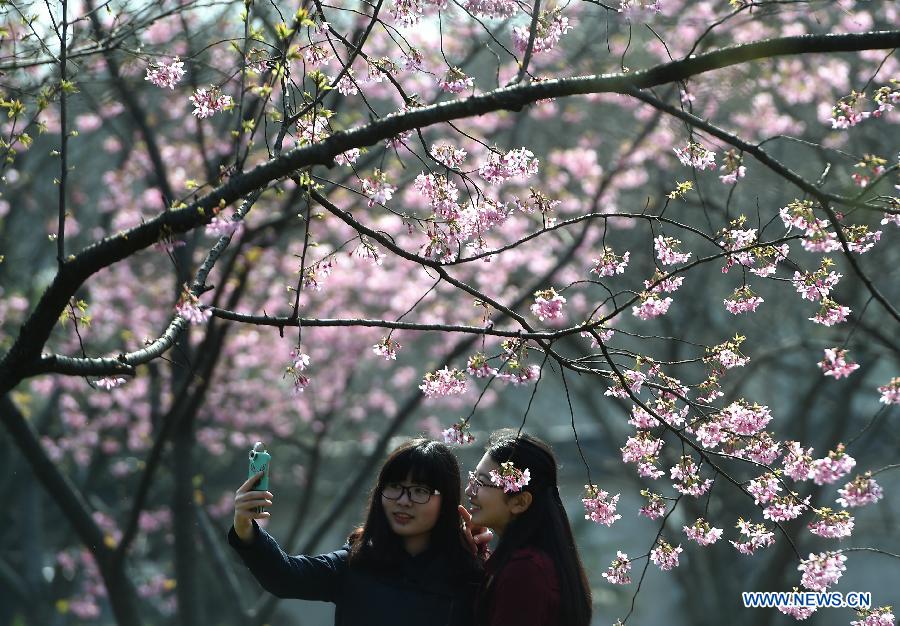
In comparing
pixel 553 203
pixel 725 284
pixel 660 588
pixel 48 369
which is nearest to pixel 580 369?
pixel 553 203

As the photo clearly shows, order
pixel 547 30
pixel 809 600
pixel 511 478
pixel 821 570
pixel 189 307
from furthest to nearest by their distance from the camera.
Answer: pixel 809 600
pixel 547 30
pixel 821 570
pixel 511 478
pixel 189 307

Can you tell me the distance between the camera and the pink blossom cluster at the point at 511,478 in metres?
3.04

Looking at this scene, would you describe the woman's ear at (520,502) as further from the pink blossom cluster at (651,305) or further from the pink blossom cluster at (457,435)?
the pink blossom cluster at (651,305)

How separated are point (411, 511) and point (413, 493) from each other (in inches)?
2.1

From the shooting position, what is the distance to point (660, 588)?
1664 cm

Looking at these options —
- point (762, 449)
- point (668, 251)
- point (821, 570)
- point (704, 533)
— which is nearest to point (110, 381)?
point (668, 251)

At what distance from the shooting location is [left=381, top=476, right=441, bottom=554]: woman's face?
3.19 meters

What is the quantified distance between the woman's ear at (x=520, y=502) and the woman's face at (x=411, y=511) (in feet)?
0.77

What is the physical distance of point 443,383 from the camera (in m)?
3.59

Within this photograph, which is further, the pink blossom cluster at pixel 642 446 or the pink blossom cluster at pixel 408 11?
the pink blossom cluster at pixel 408 11

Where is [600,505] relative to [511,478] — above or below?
above

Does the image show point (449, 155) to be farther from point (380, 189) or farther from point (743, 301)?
point (743, 301)

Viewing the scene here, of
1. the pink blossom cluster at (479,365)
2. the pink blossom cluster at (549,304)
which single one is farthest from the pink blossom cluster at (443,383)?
the pink blossom cluster at (549,304)

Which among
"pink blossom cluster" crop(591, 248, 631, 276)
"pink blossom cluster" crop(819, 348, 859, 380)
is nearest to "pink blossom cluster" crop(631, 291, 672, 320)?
"pink blossom cluster" crop(591, 248, 631, 276)
